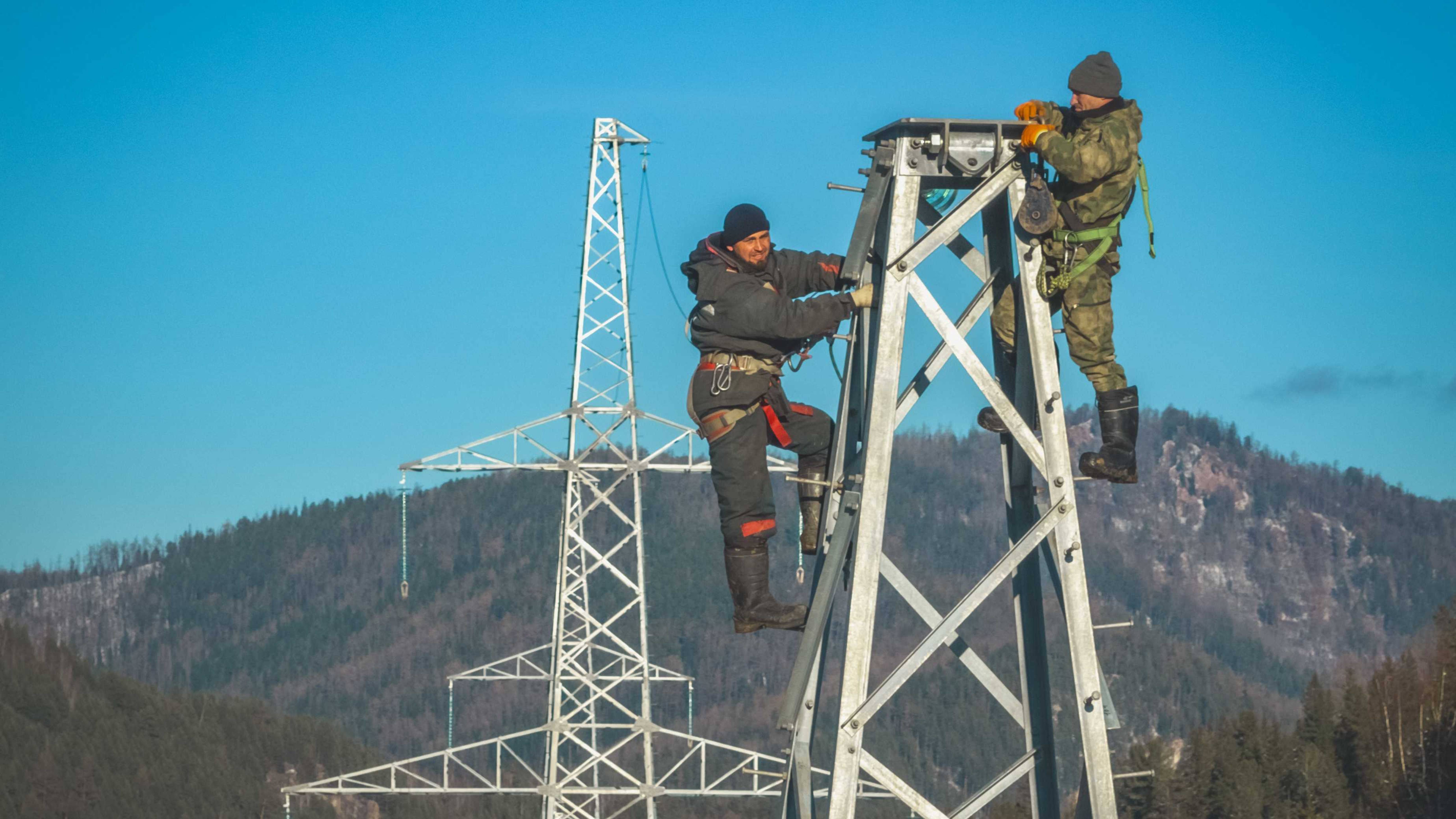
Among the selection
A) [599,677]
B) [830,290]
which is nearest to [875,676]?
[599,677]

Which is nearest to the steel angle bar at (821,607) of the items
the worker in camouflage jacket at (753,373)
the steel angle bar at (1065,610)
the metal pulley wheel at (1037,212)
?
the worker in camouflage jacket at (753,373)

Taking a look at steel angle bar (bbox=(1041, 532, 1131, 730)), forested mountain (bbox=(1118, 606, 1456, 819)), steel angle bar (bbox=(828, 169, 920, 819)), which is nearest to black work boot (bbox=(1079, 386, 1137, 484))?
steel angle bar (bbox=(1041, 532, 1131, 730))

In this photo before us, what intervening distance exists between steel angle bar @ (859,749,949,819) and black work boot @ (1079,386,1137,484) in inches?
86.0

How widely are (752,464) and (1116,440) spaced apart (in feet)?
7.60

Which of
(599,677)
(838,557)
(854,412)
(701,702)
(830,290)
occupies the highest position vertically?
(830,290)

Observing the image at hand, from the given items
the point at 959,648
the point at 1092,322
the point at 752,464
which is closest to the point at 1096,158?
the point at 1092,322

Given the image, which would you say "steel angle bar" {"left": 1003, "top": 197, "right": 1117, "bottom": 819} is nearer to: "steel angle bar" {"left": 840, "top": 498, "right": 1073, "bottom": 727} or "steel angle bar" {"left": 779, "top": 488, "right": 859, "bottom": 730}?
"steel angle bar" {"left": 840, "top": 498, "right": 1073, "bottom": 727}

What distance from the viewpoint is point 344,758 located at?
11712cm

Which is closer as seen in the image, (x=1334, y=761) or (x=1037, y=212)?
(x=1037, y=212)

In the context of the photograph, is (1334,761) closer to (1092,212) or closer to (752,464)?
(752,464)

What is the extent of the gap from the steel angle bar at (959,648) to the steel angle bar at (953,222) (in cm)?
170

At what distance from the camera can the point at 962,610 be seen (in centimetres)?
1035

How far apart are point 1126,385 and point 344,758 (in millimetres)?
111540

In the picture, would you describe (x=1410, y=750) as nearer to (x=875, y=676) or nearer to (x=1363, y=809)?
(x=1363, y=809)
